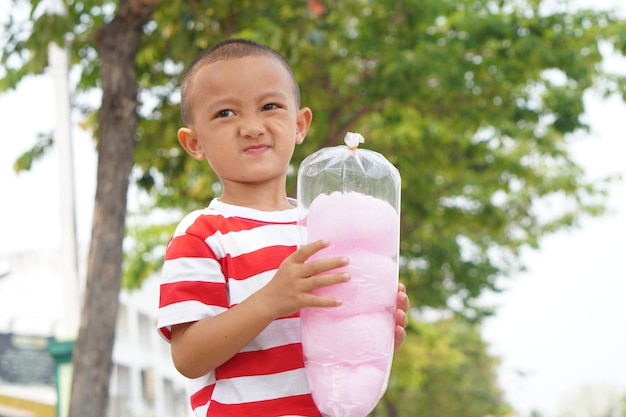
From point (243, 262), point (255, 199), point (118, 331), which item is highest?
point (118, 331)

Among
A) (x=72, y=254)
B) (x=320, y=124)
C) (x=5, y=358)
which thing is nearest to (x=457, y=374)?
(x=5, y=358)

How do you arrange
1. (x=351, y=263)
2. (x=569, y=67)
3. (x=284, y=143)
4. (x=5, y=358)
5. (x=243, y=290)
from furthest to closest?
(x=5, y=358), (x=569, y=67), (x=284, y=143), (x=243, y=290), (x=351, y=263)

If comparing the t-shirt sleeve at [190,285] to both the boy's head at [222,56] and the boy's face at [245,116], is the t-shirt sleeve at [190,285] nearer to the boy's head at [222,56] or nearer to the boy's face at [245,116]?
the boy's face at [245,116]

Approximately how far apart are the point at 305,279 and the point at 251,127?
47 centimetres

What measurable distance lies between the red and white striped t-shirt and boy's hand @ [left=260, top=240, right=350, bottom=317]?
21 centimetres

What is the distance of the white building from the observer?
23.0 meters

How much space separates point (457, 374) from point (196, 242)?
80.2 ft

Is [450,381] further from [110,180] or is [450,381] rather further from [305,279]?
[305,279]

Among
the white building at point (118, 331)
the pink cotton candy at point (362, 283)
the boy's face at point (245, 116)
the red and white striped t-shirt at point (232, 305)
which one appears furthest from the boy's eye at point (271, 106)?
the white building at point (118, 331)

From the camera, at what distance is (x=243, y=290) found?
2068mm

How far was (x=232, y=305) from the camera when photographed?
2062mm

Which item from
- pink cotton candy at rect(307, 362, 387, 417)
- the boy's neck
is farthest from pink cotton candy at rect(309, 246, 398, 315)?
the boy's neck

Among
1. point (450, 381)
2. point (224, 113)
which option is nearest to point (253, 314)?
point (224, 113)

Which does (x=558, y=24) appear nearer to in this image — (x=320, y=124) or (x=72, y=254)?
(x=320, y=124)
